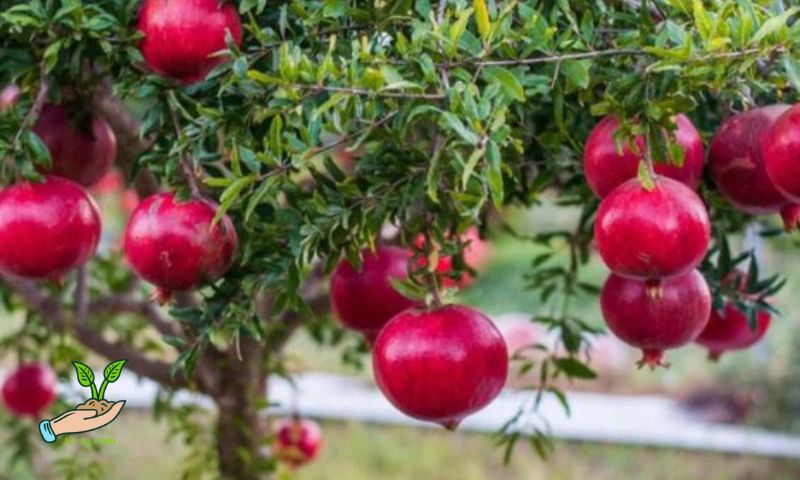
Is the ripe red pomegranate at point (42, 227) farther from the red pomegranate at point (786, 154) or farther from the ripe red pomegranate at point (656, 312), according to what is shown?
the red pomegranate at point (786, 154)

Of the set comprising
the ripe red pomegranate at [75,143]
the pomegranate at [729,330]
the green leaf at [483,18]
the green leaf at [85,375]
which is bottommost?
the pomegranate at [729,330]

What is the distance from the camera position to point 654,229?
0.95m

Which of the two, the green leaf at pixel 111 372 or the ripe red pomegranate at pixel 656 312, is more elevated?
the ripe red pomegranate at pixel 656 312

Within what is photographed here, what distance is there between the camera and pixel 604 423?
5.14 metres

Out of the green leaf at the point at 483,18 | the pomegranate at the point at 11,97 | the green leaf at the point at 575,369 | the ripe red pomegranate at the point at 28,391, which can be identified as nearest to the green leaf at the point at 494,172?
the green leaf at the point at 483,18

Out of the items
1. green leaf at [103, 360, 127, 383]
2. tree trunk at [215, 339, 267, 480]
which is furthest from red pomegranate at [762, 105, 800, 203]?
tree trunk at [215, 339, 267, 480]

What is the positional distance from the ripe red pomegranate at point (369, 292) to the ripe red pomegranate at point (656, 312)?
0.79 feet

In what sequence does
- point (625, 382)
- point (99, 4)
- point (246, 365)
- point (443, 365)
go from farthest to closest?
1. point (625, 382)
2. point (246, 365)
3. point (99, 4)
4. point (443, 365)

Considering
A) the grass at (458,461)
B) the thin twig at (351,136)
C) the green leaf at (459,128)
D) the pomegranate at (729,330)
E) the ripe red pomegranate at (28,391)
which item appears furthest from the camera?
the grass at (458,461)

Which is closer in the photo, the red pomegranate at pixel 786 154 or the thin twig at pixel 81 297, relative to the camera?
the red pomegranate at pixel 786 154

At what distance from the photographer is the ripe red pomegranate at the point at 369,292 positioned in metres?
1.29

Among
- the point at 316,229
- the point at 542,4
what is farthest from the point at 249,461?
the point at 542,4

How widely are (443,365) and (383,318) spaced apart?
0.88 ft

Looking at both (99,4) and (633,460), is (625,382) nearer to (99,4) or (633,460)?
(633,460)
